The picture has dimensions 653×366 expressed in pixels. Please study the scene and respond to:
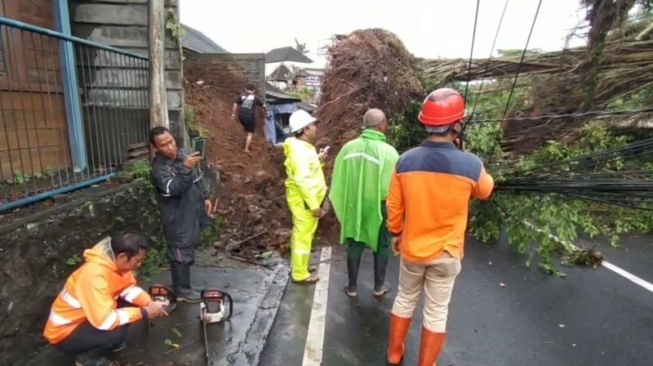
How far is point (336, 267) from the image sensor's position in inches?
204

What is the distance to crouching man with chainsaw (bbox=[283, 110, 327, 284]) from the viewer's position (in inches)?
174

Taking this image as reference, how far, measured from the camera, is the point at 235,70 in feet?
50.2

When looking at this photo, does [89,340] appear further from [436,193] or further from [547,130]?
[547,130]

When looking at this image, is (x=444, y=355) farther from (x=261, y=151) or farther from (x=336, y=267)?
(x=261, y=151)

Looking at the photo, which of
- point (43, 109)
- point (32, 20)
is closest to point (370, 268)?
point (43, 109)

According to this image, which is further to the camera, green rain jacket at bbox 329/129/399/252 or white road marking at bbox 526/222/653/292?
white road marking at bbox 526/222/653/292

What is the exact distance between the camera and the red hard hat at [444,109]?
108 inches

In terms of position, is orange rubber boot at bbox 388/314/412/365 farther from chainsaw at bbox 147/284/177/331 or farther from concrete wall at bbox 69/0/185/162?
concrete wall at bbox 69/0/185/162

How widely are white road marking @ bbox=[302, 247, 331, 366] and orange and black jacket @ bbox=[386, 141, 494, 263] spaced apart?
1044mm

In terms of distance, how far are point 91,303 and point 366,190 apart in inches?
95.9

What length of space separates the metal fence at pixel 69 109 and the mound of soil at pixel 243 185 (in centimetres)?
174

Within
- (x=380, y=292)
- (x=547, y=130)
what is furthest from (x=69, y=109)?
(x=547, y=130)

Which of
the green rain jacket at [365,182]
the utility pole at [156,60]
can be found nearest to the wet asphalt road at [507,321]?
the green rain jacket at [365,182]

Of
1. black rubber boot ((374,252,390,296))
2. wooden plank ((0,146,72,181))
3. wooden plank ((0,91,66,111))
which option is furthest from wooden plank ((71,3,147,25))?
black rubber boot ((374,252,390,296))
